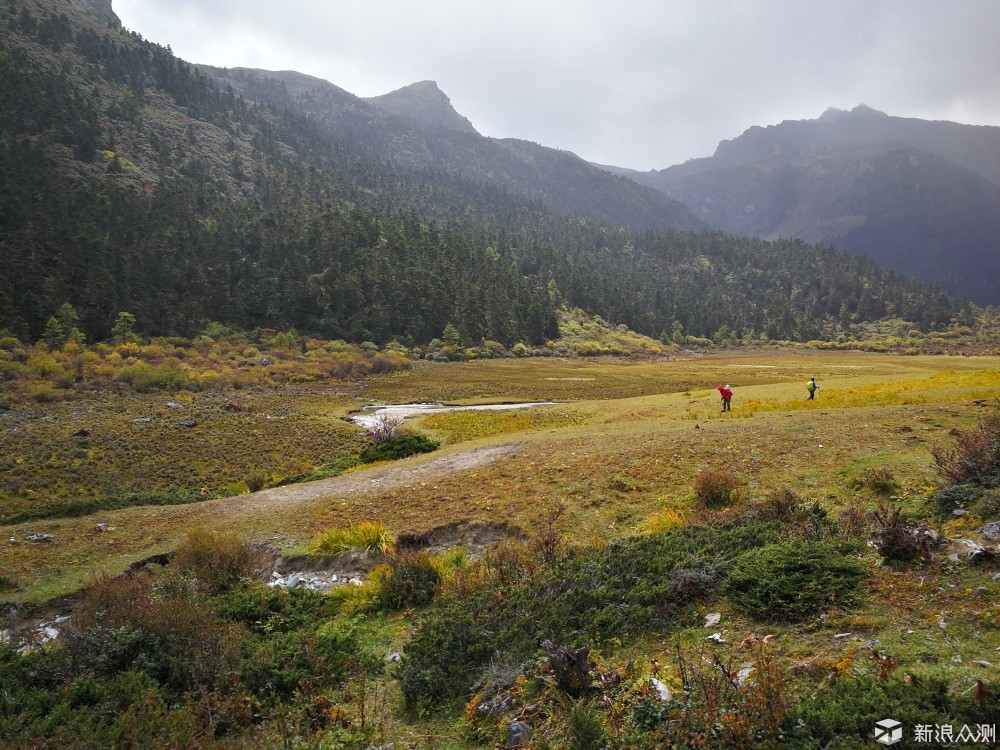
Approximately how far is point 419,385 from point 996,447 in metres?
54.4

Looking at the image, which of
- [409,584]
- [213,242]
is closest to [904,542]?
[409,584]

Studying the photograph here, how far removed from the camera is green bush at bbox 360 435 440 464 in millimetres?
26027

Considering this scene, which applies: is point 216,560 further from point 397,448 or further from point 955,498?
point 955,498

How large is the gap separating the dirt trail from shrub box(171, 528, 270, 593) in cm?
509

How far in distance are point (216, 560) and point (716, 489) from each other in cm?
1224

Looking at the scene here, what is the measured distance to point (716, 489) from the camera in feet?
40.9

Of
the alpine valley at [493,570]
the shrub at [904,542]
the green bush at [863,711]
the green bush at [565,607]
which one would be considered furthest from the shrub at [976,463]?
the green bush at [863,711]

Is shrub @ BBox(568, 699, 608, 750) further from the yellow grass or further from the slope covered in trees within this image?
the slope covered in trees

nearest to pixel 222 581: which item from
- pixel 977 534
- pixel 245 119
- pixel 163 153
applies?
pixel 977 534

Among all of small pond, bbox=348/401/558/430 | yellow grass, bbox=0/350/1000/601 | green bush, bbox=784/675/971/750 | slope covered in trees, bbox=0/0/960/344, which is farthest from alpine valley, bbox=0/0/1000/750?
slope covered in trees, bbox=0/0/960/344

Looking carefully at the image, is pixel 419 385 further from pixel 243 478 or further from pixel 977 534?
pixel 977 534

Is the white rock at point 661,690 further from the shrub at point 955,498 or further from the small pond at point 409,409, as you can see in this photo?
the small pond at point 409,409

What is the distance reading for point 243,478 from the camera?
25734 millimetres

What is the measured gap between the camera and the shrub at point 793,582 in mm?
6641
